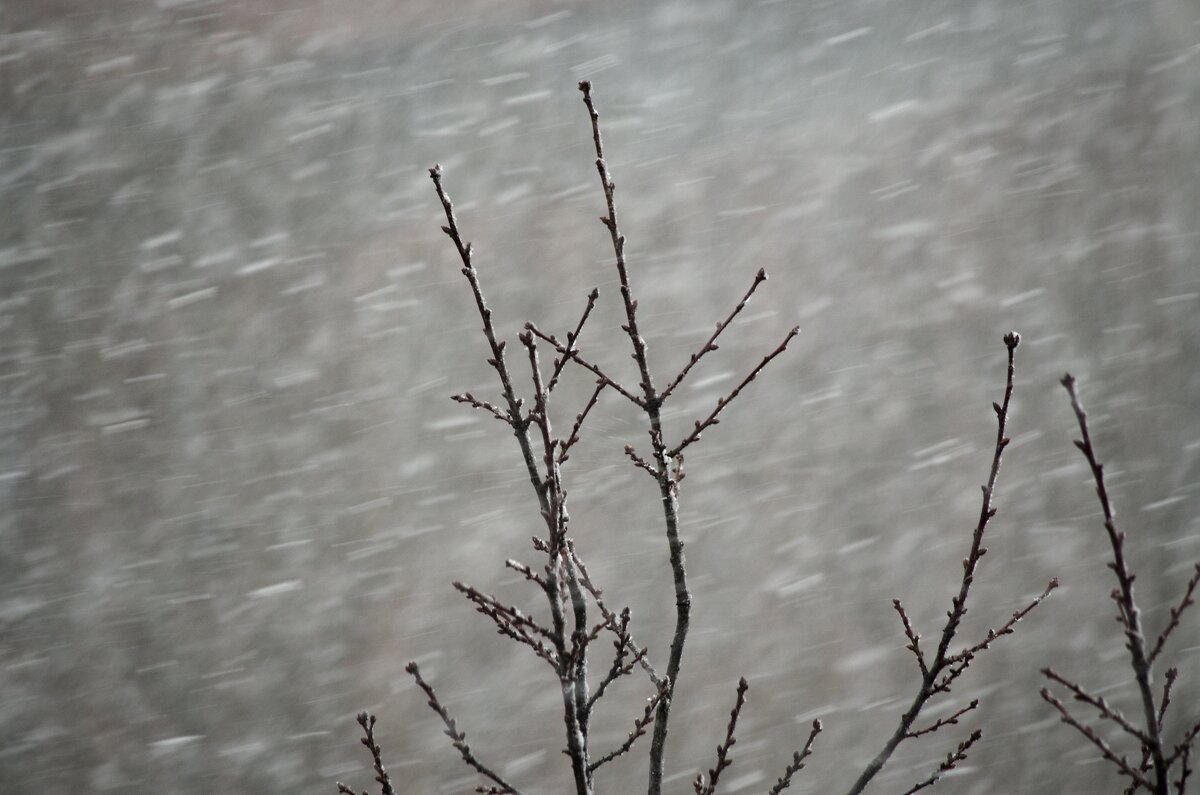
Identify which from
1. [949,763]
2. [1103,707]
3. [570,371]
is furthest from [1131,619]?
[570,371]

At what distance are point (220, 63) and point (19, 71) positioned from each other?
30 cm

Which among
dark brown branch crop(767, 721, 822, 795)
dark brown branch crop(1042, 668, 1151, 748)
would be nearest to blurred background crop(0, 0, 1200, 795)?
dark brown branch crop(767, 721, 822, 795)

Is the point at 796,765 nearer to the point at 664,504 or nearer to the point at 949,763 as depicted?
the point at 949,763

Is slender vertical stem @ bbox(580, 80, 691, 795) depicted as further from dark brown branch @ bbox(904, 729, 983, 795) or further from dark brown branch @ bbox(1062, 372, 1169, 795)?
dark brown branch @ bbox(1062, 372, 1169, 795)

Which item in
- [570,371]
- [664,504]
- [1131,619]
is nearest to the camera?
[1131,619]

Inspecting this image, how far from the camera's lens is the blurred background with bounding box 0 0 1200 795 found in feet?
4.62

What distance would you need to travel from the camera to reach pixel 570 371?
1533 mm

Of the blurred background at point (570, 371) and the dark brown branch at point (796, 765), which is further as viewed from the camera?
the blurred background at point (570, 371)

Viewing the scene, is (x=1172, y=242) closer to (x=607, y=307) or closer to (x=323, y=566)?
(x=607, y=307)

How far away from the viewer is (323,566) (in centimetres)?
147

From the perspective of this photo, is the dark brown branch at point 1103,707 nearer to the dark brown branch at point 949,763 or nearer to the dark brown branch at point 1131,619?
the dark brown branch at point 1131,619

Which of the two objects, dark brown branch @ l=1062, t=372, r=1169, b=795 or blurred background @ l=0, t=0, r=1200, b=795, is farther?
blurred background @ l=0, t=0, r=1200, b=795

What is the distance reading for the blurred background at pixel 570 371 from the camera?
141cm

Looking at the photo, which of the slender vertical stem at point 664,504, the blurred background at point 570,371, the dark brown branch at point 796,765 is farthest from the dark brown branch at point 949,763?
the blurred background at point 570,371
